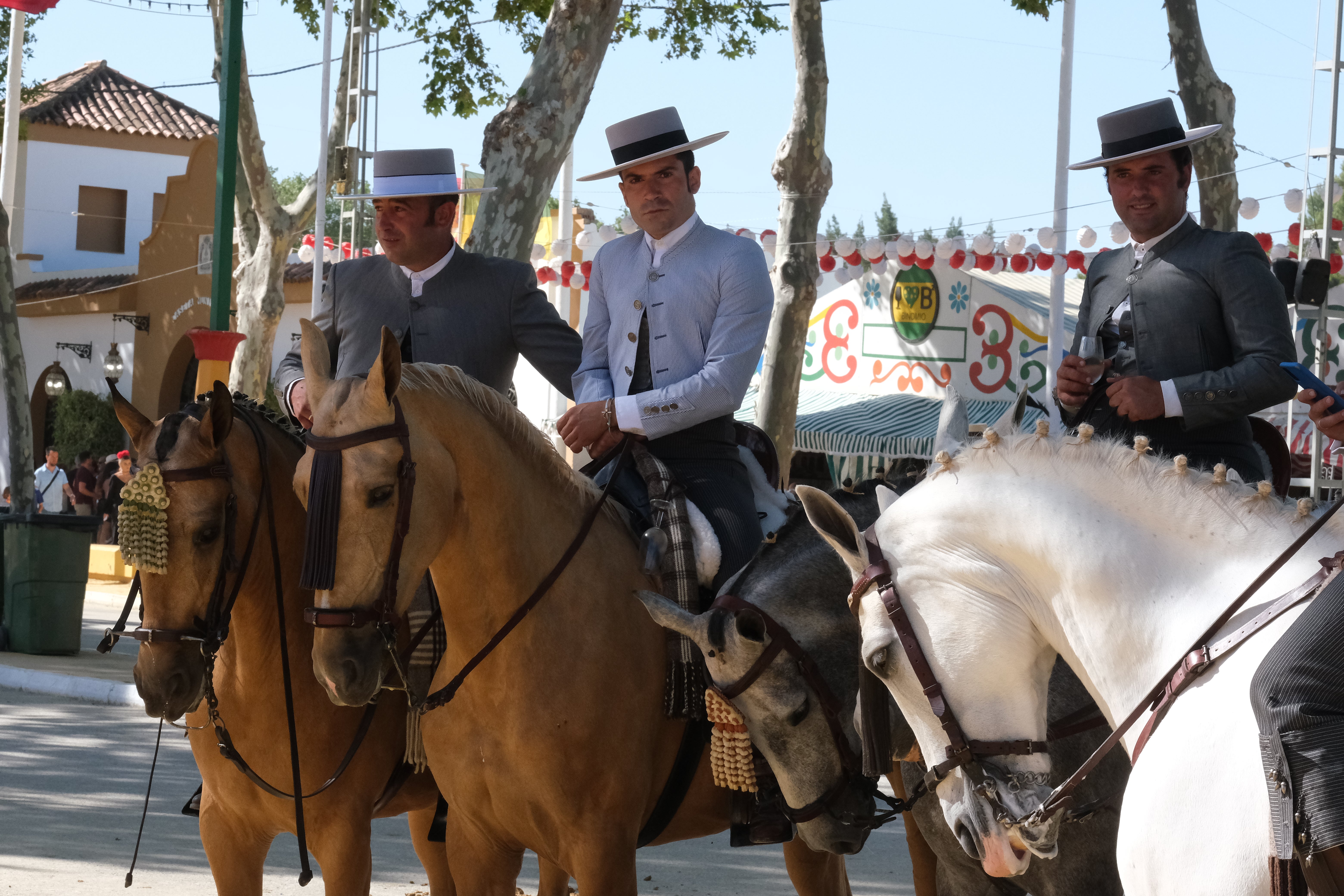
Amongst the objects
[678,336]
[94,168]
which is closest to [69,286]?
[94,168]

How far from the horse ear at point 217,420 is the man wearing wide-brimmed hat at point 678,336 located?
959 millimetres

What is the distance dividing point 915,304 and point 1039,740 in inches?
640

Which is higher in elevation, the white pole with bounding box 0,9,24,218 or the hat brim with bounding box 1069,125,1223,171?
the white pole with bounding box 0,9,24,218

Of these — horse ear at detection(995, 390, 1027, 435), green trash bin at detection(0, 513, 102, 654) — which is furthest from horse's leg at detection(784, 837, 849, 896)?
green trash bin at detection(0, 513, 102, 654)

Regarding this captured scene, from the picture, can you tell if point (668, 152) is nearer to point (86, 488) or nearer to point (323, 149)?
point (323, 149)

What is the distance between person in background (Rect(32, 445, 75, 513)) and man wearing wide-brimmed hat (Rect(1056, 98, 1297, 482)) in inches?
814

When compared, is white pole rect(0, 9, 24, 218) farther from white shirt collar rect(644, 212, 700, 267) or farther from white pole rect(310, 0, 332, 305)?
white shirt collar rect(644, 212, 700, 267)

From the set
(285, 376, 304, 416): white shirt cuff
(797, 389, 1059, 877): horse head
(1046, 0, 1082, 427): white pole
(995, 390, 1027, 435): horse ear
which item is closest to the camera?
(797, 389, 1059, 877): horse head

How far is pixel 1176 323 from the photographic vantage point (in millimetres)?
3861

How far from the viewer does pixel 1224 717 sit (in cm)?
228

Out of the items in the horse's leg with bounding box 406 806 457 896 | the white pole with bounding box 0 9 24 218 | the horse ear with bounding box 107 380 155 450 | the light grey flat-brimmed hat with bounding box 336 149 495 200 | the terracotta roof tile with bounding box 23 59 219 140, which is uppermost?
the terracotta roof tile with bounding box 23 59 219 140

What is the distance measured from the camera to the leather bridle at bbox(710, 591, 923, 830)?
3609 millimetres

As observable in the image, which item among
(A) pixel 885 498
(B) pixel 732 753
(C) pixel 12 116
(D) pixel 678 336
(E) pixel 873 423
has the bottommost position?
(B) pixel 732 753

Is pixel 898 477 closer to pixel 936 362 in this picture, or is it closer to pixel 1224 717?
pixel 1224 717
